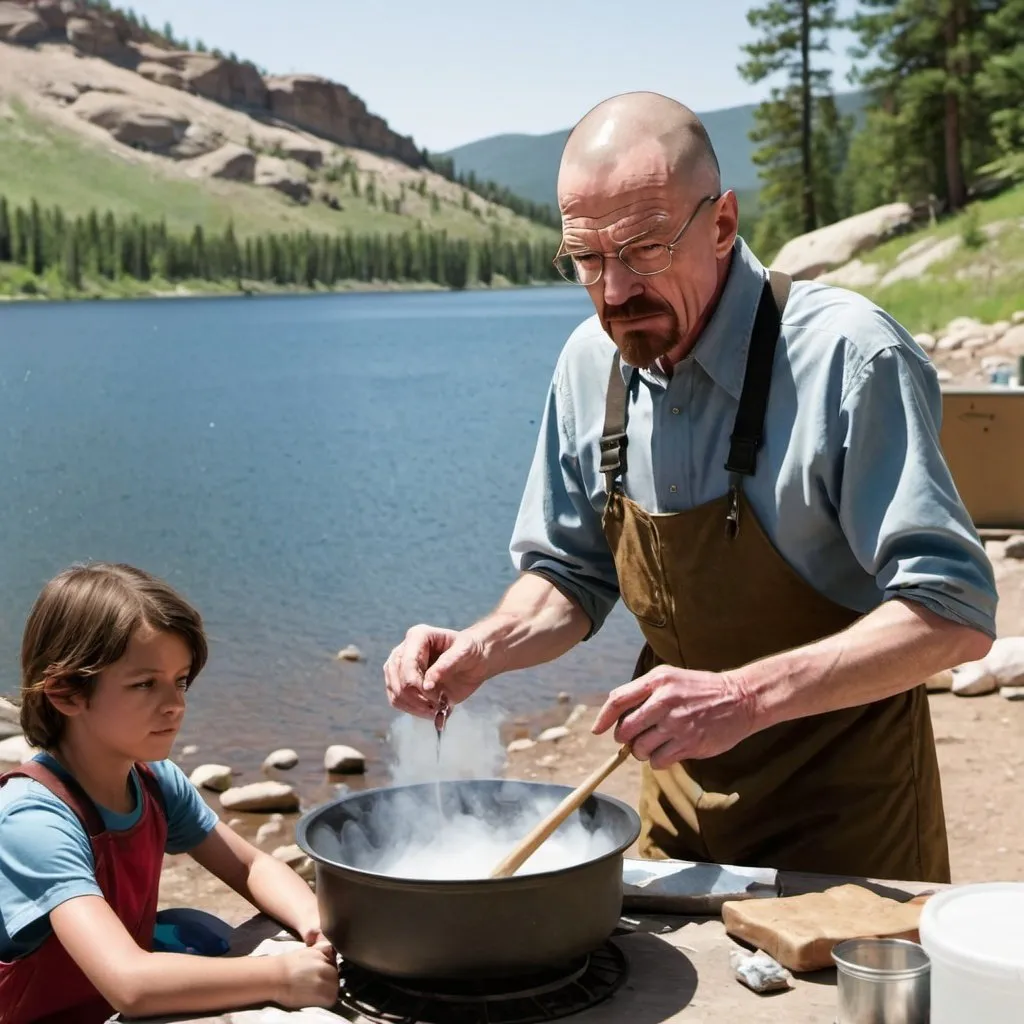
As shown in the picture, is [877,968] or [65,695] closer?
[877,968]

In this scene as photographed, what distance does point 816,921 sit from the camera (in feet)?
7.34

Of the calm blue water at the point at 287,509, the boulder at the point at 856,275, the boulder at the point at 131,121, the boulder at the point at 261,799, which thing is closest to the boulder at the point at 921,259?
the boulder at the point at 856,275

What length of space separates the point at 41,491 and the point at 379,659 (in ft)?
32.0

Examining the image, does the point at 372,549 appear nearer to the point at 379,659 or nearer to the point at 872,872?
the point at 379,659

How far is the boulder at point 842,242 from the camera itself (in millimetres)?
33812

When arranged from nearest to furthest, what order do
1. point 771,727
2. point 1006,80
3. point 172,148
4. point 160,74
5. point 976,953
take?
point 976,953 → point 771,727 → point 1006,80 → point 172,148 → point 160,74

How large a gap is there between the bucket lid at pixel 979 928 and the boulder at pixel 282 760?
692 centimetres

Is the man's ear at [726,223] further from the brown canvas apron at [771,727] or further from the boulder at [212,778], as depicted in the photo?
the boulder at [212,778]

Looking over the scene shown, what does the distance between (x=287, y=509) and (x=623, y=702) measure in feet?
53.6

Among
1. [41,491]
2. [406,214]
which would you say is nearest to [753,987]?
[41,491]

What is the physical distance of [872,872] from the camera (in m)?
2.82

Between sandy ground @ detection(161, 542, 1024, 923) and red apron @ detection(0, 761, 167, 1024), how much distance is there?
2.67 metres

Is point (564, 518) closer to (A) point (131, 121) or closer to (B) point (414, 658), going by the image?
(B) point (414, 658)

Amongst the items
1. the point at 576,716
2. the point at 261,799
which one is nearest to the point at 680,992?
the point at 261,799
